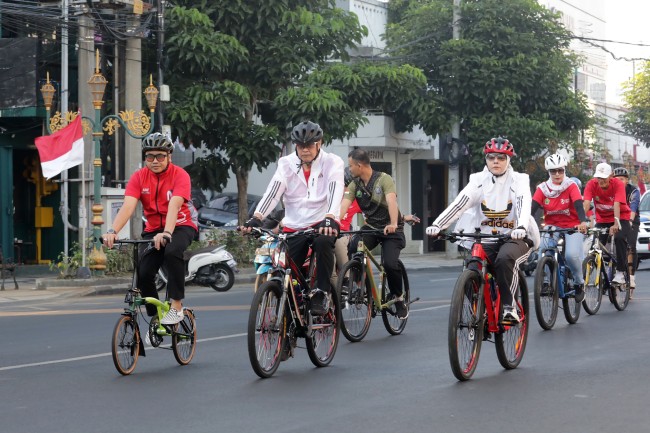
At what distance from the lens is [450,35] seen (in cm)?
3653

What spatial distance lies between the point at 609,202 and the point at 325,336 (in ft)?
23.7

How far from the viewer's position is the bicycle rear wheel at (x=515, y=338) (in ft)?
32.6

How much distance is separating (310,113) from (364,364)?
16.3 m

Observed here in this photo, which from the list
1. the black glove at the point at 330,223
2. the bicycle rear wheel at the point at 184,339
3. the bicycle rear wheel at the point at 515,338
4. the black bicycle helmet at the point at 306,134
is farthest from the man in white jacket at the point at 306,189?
the bicycle rear wheel at the point at 515,338

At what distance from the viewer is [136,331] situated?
1002 centimetres

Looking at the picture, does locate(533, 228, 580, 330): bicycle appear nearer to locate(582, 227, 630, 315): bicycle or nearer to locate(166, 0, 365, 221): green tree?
locate(582, 227, 630, 315): bicycle

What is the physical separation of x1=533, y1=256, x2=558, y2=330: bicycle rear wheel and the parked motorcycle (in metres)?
9.44

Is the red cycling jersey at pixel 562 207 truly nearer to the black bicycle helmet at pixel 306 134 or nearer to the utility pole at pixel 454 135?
the black bicycle helmet at pixel 306 134

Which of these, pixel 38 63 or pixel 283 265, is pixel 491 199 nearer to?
pixel 283 265

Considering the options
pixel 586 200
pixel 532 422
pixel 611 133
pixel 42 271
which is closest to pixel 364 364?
pixel 532 422

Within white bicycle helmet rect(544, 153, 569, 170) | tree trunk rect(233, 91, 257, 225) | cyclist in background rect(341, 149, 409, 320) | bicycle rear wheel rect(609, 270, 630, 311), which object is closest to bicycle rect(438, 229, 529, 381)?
cyclist in background rect(341, 149, 409, 320)

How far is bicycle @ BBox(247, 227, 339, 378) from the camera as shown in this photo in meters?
9.33

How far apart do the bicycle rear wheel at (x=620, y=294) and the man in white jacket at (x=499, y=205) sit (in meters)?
5.54

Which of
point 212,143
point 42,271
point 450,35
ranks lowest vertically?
point 42,271
